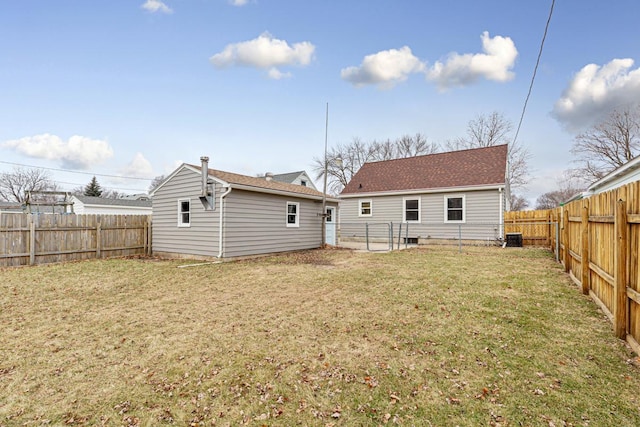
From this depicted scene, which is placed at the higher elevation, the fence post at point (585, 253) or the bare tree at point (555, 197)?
the bare tree at point (555, 197)

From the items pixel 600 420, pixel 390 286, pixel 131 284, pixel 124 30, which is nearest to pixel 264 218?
pixel 131 284

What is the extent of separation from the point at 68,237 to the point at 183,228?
371 centimetres

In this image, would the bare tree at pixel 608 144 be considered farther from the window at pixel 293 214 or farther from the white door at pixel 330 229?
the window at pixel 293 214

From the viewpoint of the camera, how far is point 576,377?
274cm

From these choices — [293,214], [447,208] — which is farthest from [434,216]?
[293,214]

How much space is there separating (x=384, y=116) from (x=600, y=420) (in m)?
17.6

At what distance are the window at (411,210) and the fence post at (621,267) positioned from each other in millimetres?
12607

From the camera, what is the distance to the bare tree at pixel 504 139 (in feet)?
88.4

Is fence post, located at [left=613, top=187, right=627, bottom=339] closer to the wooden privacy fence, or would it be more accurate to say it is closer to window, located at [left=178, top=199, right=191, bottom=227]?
window, located at [left=178, top=199, right=191, bottom=227]

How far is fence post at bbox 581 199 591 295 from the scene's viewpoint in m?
5.10

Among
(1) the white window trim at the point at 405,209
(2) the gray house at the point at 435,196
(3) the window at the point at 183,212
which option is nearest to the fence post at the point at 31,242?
(3) the window at the point at 183,212

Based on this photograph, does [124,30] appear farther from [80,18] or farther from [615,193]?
[615,193]

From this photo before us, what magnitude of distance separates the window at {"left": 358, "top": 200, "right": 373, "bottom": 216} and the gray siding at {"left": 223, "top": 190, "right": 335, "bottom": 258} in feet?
14.9

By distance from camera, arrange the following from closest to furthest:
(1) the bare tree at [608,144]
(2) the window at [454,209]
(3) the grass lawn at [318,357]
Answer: (3) the grass lawn at [318,357] < (2) the window at [454,209] < (1) the bare tree at [608,144]
